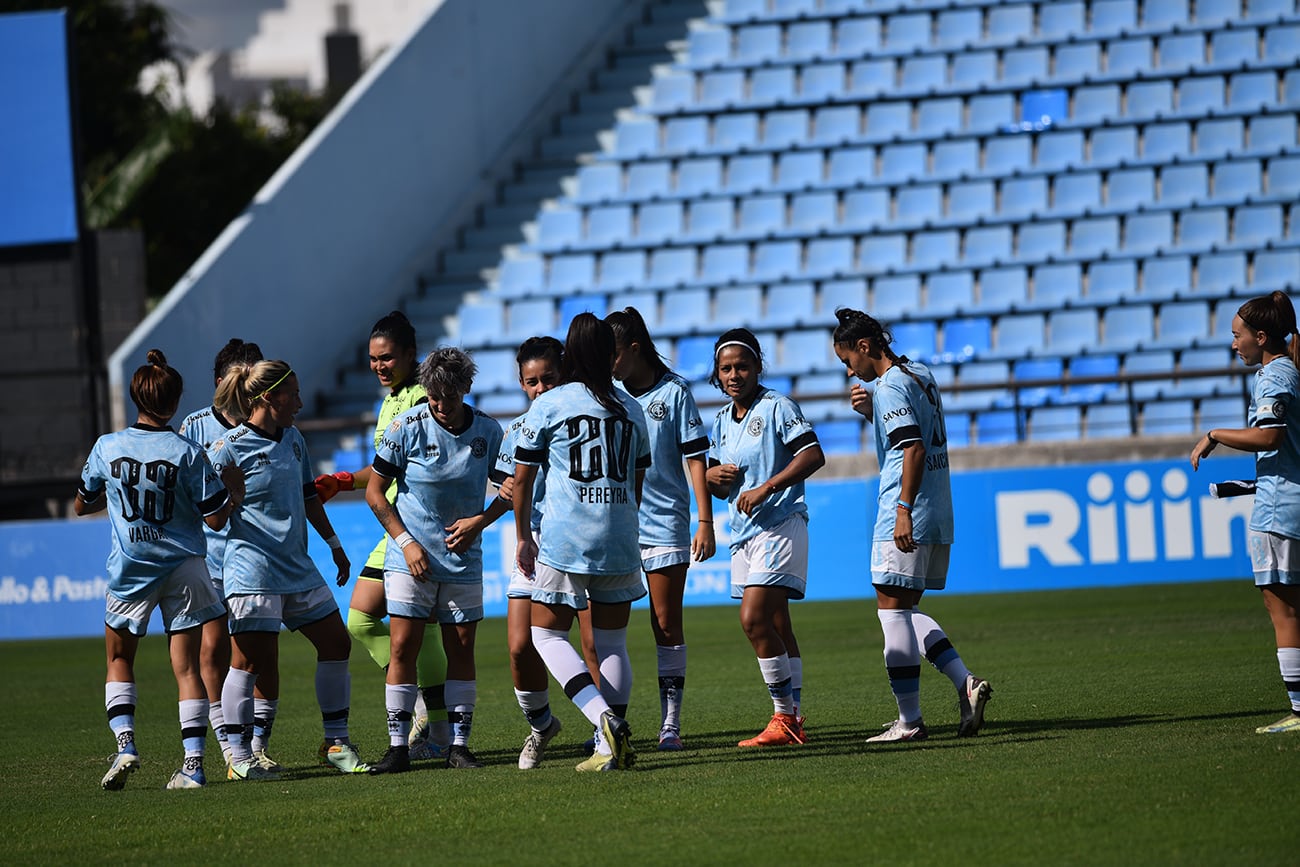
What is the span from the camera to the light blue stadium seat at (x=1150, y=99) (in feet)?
69.1

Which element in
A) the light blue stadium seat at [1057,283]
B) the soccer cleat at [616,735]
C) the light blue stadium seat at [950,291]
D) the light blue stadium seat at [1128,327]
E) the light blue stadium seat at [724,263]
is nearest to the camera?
the soccer cleat at [616,735]

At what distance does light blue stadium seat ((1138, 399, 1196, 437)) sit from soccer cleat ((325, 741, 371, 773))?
12.0 m

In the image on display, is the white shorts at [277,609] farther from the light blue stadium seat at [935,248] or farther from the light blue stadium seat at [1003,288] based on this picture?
the light blue stadium seat at [935,248]

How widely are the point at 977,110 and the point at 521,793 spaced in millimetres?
16947

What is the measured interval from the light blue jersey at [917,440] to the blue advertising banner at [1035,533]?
7.73m

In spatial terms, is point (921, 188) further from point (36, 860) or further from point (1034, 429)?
point (36, 860)

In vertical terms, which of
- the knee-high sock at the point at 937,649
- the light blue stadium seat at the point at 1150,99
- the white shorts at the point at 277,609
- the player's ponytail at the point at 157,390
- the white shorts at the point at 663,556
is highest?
the light blue stadium seat at the point at 1150,99

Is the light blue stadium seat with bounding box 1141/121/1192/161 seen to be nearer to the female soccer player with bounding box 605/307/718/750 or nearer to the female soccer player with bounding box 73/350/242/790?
the female soccer player with bounding box 605/307/718/750

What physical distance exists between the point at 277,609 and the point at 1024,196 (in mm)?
15316

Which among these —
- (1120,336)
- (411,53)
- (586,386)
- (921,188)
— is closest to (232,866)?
(586,386)

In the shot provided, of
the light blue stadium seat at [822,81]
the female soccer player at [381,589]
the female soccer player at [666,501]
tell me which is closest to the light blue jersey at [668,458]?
the female soccer player at [666,501]

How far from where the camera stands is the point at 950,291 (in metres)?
19.8

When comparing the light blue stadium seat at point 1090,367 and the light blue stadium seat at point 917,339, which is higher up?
the light blue stadium seat at point 917,339

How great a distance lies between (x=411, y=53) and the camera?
74.0 feet
